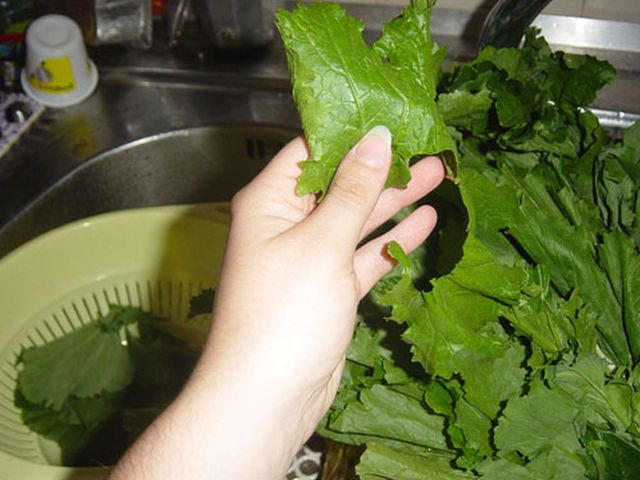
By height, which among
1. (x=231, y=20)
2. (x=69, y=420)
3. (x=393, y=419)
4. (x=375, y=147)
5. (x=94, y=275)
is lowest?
(x=69, y=420)

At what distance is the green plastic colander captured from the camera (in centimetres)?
94

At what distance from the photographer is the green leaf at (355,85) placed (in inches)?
20.6

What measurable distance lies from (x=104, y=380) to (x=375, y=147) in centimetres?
59

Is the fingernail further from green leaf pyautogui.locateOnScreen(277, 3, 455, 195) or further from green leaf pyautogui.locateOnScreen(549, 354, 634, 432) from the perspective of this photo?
green leaf pyautogui.locateOnScreen(549, 354, 634, 432)

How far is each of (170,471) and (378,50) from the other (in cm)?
32

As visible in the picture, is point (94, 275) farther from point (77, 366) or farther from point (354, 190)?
point (354, 190)

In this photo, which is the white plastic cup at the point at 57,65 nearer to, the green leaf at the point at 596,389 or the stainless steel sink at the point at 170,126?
the stainless steel sink at the point at 170,126

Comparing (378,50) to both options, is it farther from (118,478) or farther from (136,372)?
(136,372)

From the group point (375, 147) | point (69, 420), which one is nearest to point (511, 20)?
point (375, 147)

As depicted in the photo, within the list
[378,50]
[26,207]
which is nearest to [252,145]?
[26,207]

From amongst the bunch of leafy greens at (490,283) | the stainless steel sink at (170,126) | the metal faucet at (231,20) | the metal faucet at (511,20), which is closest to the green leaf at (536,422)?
the bunch of leafy greens at (490,283)

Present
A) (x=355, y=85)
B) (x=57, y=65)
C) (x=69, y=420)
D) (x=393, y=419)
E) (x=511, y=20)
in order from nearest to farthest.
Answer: (x=355, y=85)
(x=393, y=419)
(x=511, y=20)
(x=69, y=420)
(x=57, y=65)

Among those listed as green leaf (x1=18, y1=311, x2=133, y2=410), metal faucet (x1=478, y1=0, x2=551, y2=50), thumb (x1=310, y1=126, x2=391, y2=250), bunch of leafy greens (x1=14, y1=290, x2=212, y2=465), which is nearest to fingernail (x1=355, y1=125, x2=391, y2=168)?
thumb (x1=310, y1=126, x2=391, y2=250)

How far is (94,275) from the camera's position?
101cm
